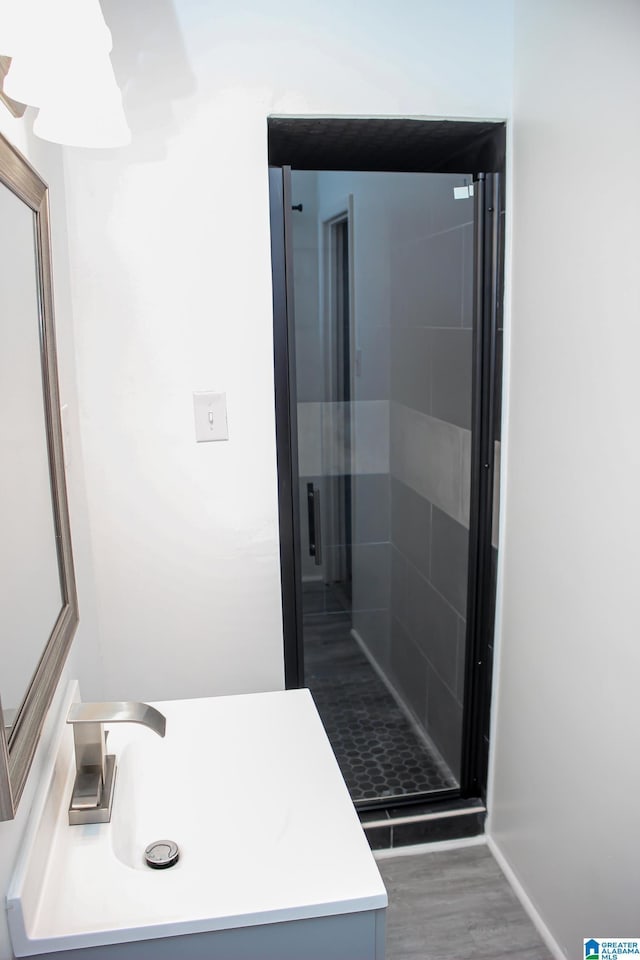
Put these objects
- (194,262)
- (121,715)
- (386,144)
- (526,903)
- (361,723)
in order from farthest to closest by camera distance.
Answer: (361,723), (386,144), (526,903), (194,262), (121,715)

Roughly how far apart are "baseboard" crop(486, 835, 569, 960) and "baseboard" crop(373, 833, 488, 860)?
0.12ft

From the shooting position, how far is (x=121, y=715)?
3.59ft

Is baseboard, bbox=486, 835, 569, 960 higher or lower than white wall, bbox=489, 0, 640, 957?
lower

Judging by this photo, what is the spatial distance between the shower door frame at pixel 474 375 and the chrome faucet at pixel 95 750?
2.89ft

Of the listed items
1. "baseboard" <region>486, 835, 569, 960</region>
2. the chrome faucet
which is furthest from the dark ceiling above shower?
"baseboard" <region>486, 835, 569, 960</region>

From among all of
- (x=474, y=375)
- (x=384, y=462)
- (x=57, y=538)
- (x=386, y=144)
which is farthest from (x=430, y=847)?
(x=386, y=144)

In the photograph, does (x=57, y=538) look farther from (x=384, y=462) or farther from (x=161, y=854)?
(x=384, y=462)

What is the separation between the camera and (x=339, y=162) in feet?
7.43

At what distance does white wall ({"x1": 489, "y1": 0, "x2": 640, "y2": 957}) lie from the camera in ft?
4.63

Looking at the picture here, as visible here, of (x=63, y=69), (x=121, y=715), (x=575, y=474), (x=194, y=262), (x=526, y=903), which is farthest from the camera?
(x=526, y=903)

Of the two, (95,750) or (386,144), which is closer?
(95,750)

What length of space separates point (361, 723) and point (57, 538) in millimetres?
1372

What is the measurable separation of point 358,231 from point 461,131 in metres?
0.36

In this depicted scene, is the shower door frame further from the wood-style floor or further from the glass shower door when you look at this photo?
the wood-style floor
